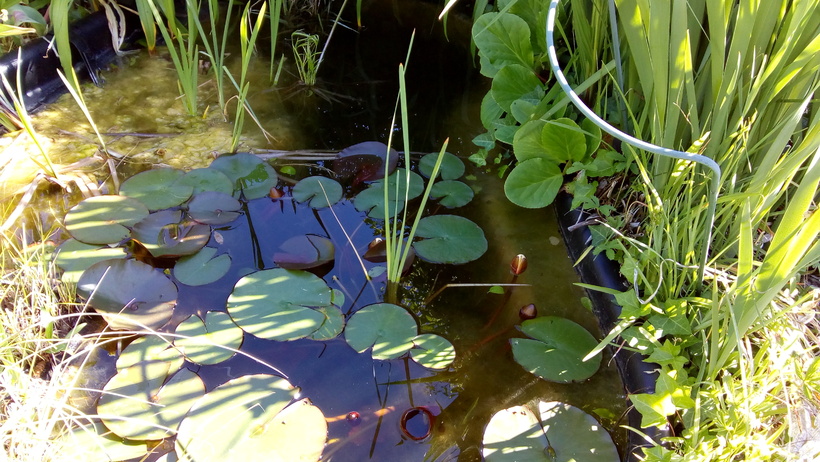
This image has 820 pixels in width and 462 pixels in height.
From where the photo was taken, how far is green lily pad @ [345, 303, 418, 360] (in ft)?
4.48

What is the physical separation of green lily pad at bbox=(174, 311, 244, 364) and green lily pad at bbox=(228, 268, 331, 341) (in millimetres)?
27

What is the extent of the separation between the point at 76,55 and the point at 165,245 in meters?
1.17

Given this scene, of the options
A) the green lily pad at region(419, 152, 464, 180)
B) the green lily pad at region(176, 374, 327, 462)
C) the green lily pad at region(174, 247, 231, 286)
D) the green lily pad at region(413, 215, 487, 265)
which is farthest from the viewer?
the green lily pad at region(419, 152, 464, 180)

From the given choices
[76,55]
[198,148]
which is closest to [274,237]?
[198,148]

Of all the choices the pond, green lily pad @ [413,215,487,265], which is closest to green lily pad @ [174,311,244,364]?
the pond

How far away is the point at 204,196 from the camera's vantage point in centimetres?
170

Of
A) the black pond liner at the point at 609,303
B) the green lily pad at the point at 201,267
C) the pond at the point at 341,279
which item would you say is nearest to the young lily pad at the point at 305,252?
the pond at the point at 341,279

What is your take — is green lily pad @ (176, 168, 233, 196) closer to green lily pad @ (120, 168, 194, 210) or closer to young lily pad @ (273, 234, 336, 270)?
green lily pad @ (120, 168, 194, 210)

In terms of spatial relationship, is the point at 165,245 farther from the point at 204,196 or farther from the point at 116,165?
the point at 116,165

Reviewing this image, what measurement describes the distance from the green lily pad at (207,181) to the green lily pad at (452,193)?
0.67 meters

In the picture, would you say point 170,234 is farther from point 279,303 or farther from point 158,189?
point 279,303

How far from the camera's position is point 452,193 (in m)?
1.80

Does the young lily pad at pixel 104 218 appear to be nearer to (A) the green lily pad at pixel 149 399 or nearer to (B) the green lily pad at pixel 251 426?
(A) the green lily pad at pixel 149 399

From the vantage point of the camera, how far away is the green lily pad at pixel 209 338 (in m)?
1.33
